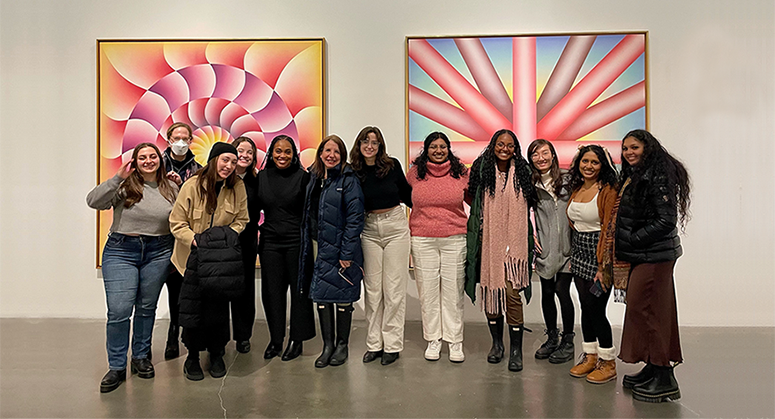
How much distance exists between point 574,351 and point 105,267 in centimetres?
330

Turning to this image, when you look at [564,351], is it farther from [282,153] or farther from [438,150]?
[282,153]

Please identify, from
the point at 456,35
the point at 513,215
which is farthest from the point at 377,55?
the point at 513,215

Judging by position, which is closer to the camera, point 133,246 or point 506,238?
point 133,246

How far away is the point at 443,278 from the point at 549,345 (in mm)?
967

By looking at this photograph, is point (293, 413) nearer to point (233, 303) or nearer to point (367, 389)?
point (367, 389)

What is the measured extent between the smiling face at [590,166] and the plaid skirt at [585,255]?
14.3 inches

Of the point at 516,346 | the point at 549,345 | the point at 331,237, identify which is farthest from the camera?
the point at 549,345

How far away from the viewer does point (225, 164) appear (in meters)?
3.03

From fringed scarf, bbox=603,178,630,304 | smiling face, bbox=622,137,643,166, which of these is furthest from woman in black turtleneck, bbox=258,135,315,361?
smiling face, bbox=622,137,643,166

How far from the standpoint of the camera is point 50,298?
4.62m

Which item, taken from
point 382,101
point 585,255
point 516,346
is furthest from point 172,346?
point 585,255

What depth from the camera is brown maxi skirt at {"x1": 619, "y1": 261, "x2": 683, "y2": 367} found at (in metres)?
2.68

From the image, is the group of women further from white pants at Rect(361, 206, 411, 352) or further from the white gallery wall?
the white gallery wall

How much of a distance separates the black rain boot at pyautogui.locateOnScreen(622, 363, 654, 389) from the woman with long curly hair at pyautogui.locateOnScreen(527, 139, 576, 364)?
52 centimetres
